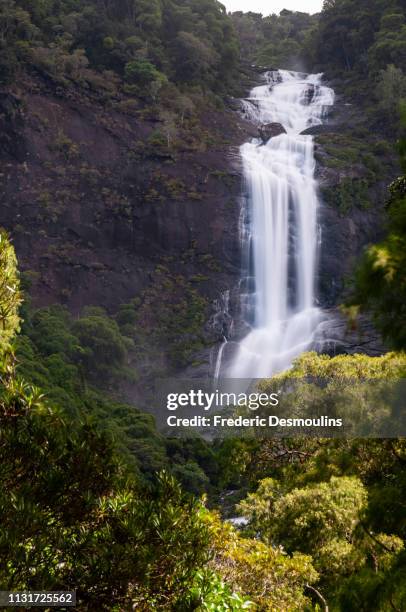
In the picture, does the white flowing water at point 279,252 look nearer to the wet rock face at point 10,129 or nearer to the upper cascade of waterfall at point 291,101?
the upper cascade of waterfall at point 291,101

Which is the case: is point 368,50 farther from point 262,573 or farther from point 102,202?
point 262,573

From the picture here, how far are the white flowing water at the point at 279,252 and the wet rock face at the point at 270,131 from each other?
483 millimetres

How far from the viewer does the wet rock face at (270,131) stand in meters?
39.3

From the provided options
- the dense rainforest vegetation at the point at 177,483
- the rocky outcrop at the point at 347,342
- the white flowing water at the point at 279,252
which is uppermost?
the white flowing water at the point at 279,252

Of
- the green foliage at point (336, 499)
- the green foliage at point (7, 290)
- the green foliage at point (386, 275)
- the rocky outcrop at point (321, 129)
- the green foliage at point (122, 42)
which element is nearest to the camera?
the green foliage at point (386, 275)

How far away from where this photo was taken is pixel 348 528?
28.1 feet

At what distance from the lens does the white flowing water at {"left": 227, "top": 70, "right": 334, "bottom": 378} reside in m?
30.3

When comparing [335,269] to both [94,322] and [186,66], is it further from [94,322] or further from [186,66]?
[186,66]

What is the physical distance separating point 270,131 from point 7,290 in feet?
118

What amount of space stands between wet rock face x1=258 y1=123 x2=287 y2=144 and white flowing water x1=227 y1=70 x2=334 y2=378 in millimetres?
483

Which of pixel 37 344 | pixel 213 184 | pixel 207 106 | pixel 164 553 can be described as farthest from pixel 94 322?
pixel 164 553

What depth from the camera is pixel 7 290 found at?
573 centimetres

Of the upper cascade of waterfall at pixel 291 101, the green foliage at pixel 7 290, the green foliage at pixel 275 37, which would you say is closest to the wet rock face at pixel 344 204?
the upper cascade of waterfall at pixel 291 101

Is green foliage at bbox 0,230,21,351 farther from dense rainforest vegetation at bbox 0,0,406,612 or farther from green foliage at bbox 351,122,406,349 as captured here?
green foliage at bbox 351,122,406,349
